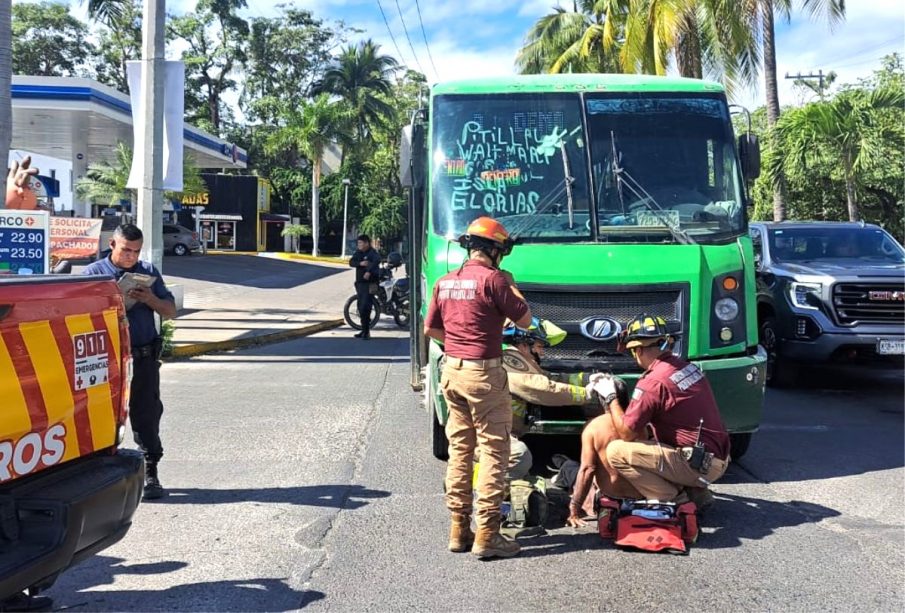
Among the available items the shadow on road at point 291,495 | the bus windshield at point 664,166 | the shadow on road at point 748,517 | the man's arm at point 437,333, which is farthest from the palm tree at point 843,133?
the man's arm at point 437,333

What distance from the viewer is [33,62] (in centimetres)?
5291

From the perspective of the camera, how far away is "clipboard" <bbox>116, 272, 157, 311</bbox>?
532cm

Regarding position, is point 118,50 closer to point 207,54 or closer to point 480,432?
point 207,54

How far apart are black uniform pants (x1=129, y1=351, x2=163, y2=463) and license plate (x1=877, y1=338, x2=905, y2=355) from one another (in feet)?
24.2

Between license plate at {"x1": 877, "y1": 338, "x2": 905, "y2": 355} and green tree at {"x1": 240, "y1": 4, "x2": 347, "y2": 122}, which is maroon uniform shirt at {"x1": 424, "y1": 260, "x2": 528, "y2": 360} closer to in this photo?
license plate at {"x1": 877, "y1": 338, "x2": 905, "y2": 355}

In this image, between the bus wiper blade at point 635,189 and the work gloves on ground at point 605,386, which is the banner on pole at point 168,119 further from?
the work gloves on ground at point 605,386

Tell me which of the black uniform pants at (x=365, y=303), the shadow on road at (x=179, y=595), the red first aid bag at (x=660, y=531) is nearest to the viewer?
the shadow on road at (x=179, y=595)

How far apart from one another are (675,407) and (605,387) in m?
0.43

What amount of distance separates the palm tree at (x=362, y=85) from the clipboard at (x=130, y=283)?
45.1 m

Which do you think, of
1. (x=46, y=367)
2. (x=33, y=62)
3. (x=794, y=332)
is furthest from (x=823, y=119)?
(x=33, y=62)

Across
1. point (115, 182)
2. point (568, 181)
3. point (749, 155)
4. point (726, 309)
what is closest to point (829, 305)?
point (749, 155)

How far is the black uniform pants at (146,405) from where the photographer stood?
5664mm

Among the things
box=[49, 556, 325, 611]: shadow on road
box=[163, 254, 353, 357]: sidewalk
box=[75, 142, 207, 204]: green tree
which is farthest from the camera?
box=[75, 142, 207, 204]: green tree

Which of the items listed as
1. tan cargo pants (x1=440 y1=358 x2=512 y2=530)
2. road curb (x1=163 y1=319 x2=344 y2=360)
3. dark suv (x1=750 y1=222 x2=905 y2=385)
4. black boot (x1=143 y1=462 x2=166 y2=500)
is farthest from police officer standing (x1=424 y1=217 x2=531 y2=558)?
road curb (x1=163 y1=319 x2=344 y2=360)
